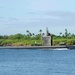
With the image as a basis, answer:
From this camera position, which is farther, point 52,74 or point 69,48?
point 69,48

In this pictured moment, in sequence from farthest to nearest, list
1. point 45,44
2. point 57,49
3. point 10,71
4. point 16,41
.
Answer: point 16,41 → point 45,44 → point 57,49 → point 10,71

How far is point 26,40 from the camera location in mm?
194375

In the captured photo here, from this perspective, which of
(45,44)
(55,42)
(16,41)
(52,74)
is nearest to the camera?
(52,74)

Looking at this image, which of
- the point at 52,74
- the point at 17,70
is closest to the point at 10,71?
the point at 17,70

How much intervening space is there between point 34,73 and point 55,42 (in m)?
121

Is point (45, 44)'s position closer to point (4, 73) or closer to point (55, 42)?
point (55, 42)

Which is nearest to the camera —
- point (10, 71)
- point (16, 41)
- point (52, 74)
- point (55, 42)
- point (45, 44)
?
point (52, 74)

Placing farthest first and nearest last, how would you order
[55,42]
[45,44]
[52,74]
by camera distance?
1. [55,42]
2. [45,44]
3. [52,74]

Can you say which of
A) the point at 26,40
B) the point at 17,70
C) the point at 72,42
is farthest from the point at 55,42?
the point at 17,70

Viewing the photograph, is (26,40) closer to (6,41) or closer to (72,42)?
(6,41)

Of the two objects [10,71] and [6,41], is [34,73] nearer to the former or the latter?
[10,71]

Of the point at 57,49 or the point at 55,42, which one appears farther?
the point at 55,42

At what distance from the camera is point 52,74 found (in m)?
49.9

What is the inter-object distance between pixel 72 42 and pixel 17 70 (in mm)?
119583
